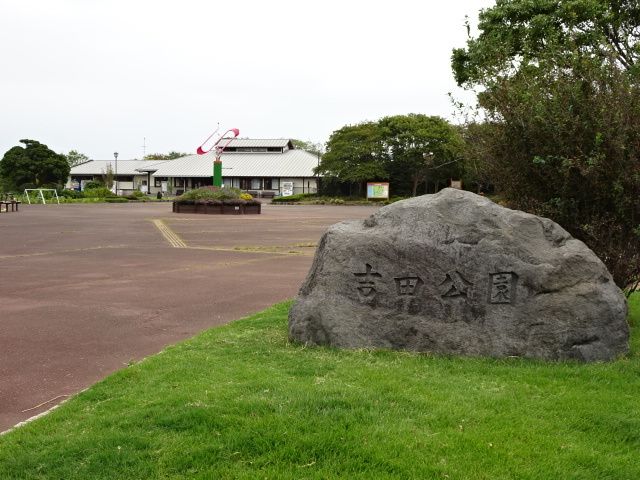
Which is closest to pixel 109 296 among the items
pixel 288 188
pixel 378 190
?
pixel 378 190

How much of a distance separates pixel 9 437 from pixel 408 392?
8.32 feet

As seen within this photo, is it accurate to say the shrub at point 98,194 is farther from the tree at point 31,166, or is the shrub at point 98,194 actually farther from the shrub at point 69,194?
the tree at point 31,166

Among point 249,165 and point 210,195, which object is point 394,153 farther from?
point 210,195

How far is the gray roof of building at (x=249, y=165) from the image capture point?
219 feet

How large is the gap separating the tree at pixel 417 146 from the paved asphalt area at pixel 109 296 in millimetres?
36201

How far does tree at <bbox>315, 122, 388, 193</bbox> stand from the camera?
5419 cm

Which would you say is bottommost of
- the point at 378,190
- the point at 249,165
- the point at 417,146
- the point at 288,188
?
the point at 378,190

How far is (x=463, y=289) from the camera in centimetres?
544

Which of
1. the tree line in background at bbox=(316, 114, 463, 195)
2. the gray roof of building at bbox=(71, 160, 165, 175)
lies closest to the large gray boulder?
the tree line in background at bbox=(316, 114, 463, 195)

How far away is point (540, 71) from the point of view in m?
6.95

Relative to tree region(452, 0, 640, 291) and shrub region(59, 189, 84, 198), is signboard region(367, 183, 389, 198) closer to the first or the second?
shrub region(59, 189, 84, 198)

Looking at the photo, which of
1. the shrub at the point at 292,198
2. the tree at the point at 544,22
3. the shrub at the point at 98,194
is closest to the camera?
the tree at the point at 544,22

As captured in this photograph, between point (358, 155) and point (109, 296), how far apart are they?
46600 mm

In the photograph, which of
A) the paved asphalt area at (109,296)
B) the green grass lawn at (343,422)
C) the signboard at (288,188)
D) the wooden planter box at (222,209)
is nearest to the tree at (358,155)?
the signboard at (288,188)
